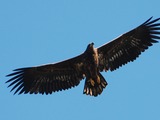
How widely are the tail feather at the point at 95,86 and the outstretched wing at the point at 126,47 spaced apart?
2.97 feet

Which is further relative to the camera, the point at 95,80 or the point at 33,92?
the point at 33,92

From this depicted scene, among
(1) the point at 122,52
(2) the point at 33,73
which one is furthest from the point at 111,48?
(2) the point at 33,73

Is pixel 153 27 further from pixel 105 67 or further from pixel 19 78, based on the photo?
pixel 19 78

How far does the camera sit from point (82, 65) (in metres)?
18.3

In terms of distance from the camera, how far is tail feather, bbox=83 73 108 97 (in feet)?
58.9

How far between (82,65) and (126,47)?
71.5 inches

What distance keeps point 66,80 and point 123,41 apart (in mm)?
2461

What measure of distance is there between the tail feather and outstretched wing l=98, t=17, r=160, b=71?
91 cm

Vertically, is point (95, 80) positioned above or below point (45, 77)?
below

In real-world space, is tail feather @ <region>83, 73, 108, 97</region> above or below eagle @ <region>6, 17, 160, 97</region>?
below

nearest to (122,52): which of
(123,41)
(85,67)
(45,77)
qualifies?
(123,41)

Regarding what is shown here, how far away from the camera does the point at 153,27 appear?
61.0ft

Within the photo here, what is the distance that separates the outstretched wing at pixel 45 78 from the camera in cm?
1900

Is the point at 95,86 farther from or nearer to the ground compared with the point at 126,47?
nearer to the ground
